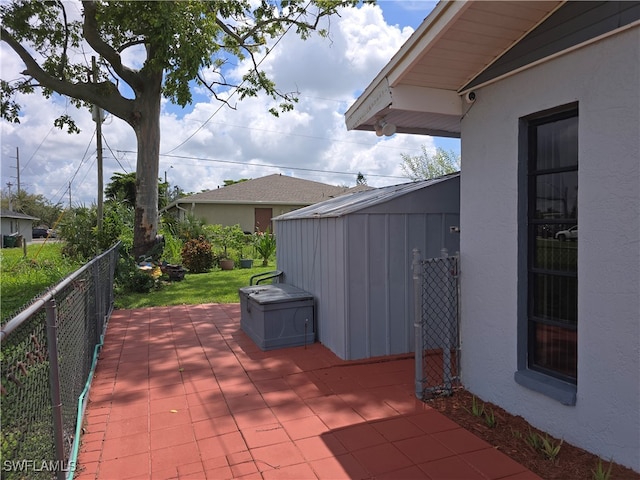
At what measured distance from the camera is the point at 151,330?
23.8 feet

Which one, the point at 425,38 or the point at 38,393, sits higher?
the point at 425,38

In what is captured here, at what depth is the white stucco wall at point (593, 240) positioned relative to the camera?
2770 millimetres

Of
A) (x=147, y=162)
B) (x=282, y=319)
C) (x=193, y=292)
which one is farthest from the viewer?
(x=147, y=162)

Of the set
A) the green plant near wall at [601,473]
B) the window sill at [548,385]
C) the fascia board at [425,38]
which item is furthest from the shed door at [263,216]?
the green plant near wall at [601,473]

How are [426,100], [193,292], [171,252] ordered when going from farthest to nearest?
1. [171,252]
2. [193,292]
3. [426,100]

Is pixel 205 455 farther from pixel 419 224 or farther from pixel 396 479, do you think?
pixel 419 224

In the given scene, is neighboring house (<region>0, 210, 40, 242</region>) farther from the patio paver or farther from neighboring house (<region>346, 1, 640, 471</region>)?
neighboring house (<region>346, 1, 640, 471</region>)

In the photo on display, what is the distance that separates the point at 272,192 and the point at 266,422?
25378mm

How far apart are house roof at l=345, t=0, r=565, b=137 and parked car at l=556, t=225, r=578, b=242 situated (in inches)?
64.2

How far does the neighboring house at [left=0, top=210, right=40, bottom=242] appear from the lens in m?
43.1

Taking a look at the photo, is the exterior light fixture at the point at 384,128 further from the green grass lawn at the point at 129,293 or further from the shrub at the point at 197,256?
the shrub at the point at 197,256

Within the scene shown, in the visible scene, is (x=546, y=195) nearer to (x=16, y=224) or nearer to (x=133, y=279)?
(x=133, y=279)

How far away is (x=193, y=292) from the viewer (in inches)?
433

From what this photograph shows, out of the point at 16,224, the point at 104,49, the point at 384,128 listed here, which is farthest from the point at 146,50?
the point at 16,224
